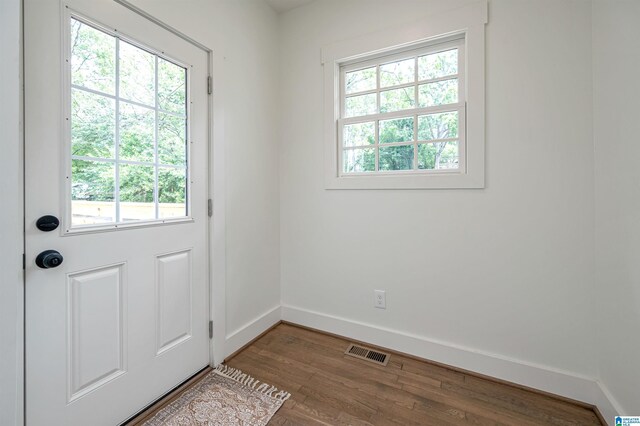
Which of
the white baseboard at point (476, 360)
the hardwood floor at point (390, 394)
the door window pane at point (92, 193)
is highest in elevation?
the door window pane at point (92, 193)

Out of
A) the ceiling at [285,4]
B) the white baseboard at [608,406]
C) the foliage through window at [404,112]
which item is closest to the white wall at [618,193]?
the white baseboard at [608,406]

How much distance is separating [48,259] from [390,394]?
1.79m

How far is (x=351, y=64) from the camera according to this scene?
220 centimetres

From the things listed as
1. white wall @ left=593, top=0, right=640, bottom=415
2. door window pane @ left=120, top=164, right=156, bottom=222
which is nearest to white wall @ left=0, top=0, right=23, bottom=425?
door window pane @ left=120, top=164, right=156, bottom=222

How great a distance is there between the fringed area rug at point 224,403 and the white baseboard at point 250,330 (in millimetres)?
226

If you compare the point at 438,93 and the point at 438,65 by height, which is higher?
the point at 438,65

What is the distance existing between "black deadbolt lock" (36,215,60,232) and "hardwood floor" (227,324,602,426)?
4.36ft

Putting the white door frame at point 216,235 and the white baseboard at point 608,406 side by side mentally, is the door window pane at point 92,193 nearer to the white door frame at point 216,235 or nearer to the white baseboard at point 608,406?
the white door frame at point 216,235

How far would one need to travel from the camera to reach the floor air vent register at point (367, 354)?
1915 mm

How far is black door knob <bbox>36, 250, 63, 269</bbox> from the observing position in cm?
107

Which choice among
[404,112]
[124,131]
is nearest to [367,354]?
[404,112]

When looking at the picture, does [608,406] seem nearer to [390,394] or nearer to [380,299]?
[390,394]

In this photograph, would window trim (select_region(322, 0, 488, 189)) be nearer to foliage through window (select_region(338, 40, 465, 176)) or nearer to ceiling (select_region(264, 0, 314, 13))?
foliage through window (select_region(338, 40, 465, 176))

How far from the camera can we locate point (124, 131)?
1356 millimetres
